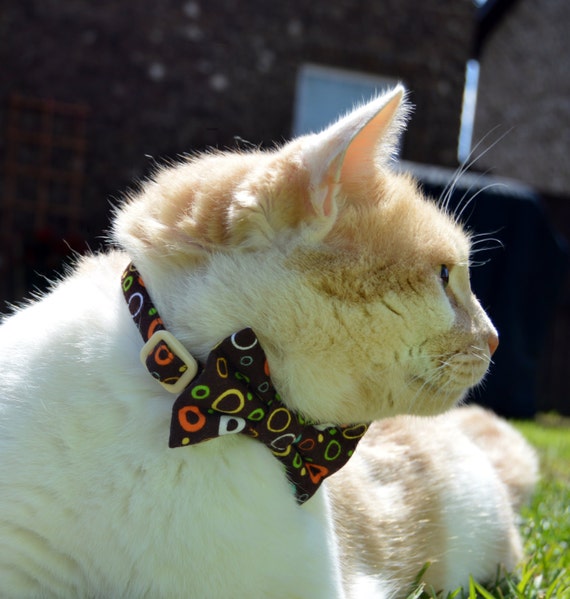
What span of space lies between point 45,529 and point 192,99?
5.68 metres

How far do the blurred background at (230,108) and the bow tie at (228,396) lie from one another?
409 centimetres

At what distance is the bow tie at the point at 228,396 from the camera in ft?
3.68

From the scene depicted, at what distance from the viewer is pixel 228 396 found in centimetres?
114

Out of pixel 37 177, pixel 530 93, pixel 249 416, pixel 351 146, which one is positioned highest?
pixel 351 146

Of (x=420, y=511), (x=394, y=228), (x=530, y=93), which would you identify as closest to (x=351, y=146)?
(x=394, y=228)

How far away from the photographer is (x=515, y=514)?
224 cm

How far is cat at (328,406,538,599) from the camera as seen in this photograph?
1.55 metres

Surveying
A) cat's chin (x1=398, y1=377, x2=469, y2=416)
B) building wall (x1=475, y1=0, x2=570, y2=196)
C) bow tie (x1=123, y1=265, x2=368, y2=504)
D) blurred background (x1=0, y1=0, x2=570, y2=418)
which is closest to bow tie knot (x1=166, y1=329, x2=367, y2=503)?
bow tie (x1=123, y1=265, x2=368, y2=504)

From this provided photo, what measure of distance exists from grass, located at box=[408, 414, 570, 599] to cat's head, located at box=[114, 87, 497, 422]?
52 centimetres

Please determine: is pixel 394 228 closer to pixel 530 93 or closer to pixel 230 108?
pixel 230 108

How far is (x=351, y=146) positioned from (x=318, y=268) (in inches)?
8.0

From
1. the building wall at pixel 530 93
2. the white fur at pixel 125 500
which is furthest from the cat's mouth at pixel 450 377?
the building wall at pixel 530 93

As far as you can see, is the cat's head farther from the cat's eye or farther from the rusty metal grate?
the rusty metal grate

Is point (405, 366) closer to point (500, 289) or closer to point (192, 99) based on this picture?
point (500, 289)
